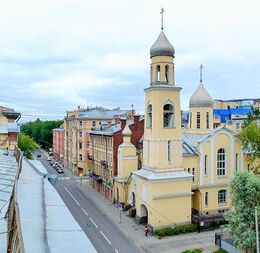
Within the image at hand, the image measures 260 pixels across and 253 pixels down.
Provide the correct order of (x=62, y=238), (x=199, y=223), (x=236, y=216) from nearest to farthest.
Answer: (x=62, y=238) → (x=236, y=216) → (x=199, y=223)

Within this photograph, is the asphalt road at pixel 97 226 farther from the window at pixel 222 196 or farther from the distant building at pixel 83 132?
the distant building at pixel 83 132

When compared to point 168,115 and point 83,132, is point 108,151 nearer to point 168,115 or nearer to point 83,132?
point 168,115

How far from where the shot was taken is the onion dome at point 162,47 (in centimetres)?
3158

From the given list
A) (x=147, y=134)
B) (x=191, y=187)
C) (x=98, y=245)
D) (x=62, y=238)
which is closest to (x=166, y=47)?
(x=147, y=134)

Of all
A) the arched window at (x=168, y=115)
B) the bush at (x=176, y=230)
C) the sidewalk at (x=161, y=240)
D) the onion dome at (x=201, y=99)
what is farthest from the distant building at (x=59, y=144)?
the bush at (x=176, y=230)

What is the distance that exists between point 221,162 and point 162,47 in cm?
1340

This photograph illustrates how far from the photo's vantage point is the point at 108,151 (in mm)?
43344

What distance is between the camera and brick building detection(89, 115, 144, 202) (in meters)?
41.1

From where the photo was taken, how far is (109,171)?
43.1m

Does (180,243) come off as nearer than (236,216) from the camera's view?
No

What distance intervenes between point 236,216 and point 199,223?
9.80 meters

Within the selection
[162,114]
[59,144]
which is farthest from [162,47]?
[59,144]

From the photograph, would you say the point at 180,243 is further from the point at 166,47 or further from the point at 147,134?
the point at 166,47

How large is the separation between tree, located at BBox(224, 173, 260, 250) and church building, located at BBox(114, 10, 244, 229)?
9289 millimetres
